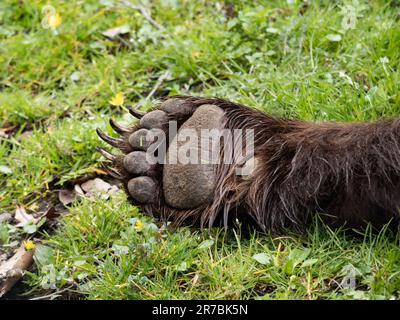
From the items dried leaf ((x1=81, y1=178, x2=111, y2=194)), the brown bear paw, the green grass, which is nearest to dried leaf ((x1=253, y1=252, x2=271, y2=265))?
the green grass

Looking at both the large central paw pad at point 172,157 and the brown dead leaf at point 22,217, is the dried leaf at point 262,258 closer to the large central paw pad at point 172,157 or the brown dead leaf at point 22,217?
the large central paw pad at point 172,157

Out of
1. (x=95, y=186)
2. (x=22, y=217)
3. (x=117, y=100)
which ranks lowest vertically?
(x=22, y=217)

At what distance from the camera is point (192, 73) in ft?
15.5

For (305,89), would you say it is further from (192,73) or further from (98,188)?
(98,188)

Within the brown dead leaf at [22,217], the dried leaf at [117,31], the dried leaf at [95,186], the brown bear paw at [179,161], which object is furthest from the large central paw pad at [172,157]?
the dried leaf at [117,31]

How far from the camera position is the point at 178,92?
4516mm

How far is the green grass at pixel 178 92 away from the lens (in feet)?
10.3

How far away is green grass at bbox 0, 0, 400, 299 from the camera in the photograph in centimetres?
314

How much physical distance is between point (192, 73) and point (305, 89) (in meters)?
0.96

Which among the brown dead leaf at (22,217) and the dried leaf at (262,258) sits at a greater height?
the dried leaf at (262,258)

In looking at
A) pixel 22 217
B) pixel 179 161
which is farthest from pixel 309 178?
pixel 22 217

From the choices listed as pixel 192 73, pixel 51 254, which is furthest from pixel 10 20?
pixel 51 254

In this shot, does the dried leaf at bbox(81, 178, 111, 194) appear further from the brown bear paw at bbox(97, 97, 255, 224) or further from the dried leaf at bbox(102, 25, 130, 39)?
the dried leaf at bbox(102, 25, 130, 39)

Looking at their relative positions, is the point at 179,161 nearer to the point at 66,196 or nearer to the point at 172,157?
the point at 172,157
